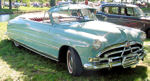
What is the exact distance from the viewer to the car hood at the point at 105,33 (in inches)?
164

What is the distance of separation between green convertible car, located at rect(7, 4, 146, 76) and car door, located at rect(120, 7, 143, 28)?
3950mm

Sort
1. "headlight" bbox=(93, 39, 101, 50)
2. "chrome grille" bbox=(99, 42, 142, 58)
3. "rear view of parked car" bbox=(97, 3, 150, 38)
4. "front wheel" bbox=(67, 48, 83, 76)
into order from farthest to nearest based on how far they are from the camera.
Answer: "rear view of parked car" bbox=(97, 3, 150, 38), "front wheel" bbox=(67, 48, 83, 76), "chrome grille" bbox=(99, 42, 142, 58), "headlight" bbox=(93, 39, 101, 50)

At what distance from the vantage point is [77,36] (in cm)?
439

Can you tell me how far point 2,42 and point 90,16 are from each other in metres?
3.88

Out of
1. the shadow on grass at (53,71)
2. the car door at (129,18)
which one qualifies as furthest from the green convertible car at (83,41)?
the car door at (129,18)

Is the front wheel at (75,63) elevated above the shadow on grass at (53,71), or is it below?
above

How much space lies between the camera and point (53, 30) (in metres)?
5.09

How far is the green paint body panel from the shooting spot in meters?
4.13

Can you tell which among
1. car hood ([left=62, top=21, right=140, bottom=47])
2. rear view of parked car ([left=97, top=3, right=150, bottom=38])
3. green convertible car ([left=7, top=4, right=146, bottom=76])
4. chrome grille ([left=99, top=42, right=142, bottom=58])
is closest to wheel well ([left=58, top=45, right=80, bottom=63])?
green convertible car ([left=7, top=4, right=146, bottom=76])

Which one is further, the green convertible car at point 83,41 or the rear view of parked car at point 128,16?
the rear view of parked car at point 128,16

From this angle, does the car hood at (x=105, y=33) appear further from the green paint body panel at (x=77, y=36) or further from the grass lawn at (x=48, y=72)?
the grass lawn at (x=48, y=72)

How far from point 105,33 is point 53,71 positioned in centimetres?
155

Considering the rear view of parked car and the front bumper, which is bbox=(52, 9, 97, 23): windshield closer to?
the front bumper

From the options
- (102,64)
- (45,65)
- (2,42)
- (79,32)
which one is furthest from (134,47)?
(2,42)
